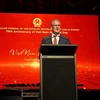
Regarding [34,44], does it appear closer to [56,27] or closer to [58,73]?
[56,27]

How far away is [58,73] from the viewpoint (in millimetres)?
3434

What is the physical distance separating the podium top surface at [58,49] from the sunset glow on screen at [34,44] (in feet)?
8.48

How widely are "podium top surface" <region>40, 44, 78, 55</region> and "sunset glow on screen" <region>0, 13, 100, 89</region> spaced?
102 inches

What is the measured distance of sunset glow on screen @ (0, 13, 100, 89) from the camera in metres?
5.92

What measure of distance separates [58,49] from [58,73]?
284mm

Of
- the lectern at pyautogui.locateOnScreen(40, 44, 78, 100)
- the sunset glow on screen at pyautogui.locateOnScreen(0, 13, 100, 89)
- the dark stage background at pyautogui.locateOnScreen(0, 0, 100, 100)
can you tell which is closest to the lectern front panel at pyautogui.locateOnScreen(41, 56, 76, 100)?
the lectern at pyautogui.locateOnScreen(40, 44, 78, 100)

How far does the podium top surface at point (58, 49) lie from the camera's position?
335 cm

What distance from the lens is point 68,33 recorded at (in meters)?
6.11
